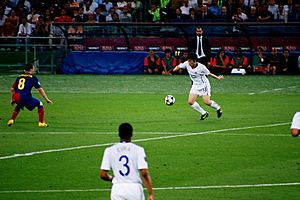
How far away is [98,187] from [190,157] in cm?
356

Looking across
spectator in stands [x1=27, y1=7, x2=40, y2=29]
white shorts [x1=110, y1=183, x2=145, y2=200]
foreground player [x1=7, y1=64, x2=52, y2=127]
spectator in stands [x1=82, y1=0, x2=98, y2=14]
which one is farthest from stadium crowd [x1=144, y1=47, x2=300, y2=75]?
white shorts [x1=110, y1=183, x2=145, y2=200]

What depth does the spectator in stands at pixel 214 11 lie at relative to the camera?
4172 centimetres

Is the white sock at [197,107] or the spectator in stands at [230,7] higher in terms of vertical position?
the spectator in stands at [230,7]

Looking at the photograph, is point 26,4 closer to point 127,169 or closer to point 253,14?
point 253,14

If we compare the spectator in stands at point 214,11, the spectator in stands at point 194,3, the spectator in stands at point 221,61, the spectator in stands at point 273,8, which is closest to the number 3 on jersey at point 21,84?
the spectator in stands at point 221,61

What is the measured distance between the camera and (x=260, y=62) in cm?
3947

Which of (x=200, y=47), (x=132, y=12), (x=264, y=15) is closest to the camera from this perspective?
(x=200, y=47)

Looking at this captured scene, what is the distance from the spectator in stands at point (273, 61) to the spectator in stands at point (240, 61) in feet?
2.86

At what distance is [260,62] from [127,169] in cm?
2970

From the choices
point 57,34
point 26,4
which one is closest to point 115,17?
point 57,34

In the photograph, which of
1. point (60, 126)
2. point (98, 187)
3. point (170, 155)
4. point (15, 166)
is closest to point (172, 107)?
point (60, 126)

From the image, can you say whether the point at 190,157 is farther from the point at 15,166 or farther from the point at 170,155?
the point at 15,166

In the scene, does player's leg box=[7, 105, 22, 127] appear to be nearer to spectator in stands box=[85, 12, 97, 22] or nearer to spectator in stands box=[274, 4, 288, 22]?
spectator in stands box=[85, 12, 97, 22]

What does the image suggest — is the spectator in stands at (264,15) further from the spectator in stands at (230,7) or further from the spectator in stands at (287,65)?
the spectator in stands at (287,65)
